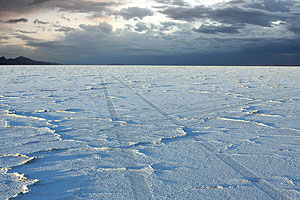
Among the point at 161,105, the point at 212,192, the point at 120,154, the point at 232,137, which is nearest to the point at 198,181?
the point at 212,192

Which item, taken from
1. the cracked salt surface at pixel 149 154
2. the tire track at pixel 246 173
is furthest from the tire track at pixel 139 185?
the tire track at pixel 246 173

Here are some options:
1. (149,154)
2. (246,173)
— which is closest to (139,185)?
(149,154)

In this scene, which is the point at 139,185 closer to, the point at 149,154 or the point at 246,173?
the point at 149,154

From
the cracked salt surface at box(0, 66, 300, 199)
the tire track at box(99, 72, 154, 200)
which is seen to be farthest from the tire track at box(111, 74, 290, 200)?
the tire track at box(99, 72, 154, 200)

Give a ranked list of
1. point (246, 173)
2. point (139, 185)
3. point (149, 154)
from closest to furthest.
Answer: point (139, 185) → point (246, 173) → point (149, 154)

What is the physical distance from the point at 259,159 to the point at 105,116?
245 centimetres

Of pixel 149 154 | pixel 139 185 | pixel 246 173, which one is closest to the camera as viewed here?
pixel 139 185

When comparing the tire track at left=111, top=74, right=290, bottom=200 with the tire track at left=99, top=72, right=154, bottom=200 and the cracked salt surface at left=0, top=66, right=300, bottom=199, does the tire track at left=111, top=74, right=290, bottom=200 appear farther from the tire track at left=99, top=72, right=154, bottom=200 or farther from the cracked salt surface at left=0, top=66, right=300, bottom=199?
the tire track at left=99, top=72, right=154, bottom=200

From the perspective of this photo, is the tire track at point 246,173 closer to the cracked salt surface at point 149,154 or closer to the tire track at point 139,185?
the cracked salt surface at point 149,154

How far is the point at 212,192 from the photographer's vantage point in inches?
71.1

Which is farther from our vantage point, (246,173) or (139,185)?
(246,173)

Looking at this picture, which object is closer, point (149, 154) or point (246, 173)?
point (246, 173)

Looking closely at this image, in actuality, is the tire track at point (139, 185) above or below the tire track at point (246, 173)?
below

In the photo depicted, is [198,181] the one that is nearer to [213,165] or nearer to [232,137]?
[213,165]
